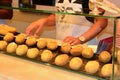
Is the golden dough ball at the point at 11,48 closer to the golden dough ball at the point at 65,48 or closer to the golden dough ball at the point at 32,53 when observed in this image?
the golden dough ball at the point at 32,53

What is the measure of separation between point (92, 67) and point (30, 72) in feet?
0.62

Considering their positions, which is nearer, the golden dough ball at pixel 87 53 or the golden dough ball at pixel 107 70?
the golden dough ball at pixel 107 70

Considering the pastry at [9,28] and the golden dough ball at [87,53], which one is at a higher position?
the pastry at [9,28]

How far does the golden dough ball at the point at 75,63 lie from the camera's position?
2.23 feet

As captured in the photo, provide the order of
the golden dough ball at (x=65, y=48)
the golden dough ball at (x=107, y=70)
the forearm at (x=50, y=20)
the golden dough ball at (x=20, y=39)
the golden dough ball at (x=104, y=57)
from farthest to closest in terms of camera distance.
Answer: the forearm at (x=50, y=20) → the golden dough ball at (x=20, y=39) → the golden dough ball at (x=65, y=48) → the golden dough ball at (x=104, y=57) → the golden dough ball at (x=107, y=70)

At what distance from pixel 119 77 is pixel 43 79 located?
209 mm

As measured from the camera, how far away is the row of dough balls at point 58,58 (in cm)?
65

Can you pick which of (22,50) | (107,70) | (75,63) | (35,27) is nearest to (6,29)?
(35,27)

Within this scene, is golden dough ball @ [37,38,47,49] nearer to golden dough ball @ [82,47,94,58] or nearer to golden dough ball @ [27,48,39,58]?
golden dough ball @ [27,48,39,58]

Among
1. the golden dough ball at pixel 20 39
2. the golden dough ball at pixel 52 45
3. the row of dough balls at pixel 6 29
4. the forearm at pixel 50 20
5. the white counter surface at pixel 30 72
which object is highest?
the forearm at pixel 50 20

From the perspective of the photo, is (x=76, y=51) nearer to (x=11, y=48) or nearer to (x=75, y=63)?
(x=75, y=63)

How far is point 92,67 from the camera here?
66cm

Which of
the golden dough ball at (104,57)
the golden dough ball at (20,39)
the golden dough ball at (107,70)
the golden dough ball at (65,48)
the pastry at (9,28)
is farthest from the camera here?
the pastry at (9,28)

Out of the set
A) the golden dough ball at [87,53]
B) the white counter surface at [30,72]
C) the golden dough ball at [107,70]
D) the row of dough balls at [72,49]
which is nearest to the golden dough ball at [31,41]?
the row of dough balls at [72,49]
